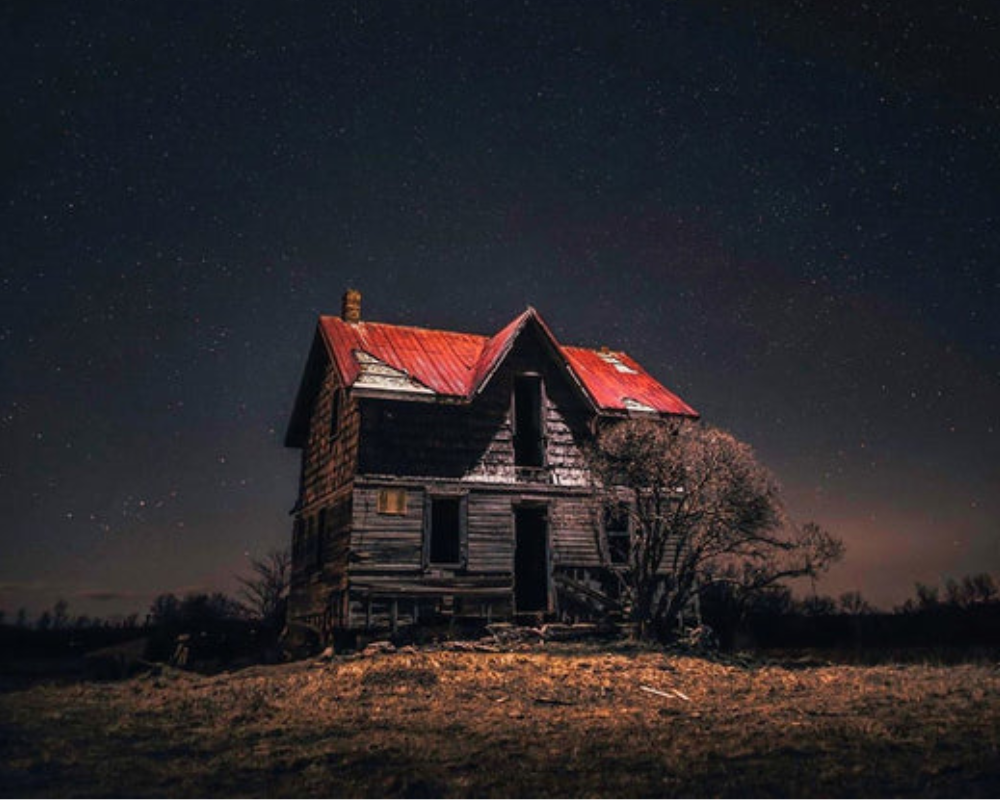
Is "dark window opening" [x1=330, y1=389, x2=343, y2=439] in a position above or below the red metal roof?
below

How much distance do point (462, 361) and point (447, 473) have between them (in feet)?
13.8

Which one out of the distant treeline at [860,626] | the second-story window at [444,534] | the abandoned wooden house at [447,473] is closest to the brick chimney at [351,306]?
the abandoned wooden house at [447,473]

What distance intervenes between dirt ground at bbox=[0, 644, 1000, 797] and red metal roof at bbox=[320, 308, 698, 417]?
27.5ft

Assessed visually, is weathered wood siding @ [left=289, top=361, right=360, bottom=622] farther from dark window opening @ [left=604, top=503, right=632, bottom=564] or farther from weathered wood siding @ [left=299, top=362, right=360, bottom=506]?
dark window opening @ [left=604, top=503, right=632, bottom=564]

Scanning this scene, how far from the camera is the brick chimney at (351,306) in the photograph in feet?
76.4

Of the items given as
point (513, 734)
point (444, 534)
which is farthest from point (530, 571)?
point (513, 734)

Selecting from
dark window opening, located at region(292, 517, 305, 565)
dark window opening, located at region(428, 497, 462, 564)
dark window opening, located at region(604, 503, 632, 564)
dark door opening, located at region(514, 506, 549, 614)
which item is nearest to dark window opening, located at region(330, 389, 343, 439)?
dark window opening, located at region(428, 497, 462, 564)

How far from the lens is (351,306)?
23312 millimetres

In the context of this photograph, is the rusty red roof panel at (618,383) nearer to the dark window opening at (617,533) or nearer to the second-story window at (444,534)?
the dark window opening at (617,533)

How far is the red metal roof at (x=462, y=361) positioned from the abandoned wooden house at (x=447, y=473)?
71mm

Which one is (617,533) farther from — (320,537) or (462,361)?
(320,537)

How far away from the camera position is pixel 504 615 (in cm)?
1941

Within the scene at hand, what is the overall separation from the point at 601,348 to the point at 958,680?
16.6 m

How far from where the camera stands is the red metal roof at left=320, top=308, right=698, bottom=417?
20500 mm
